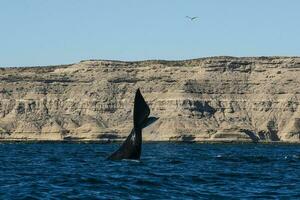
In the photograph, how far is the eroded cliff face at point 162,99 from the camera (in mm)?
158500

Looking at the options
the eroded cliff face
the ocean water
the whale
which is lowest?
the ocean water

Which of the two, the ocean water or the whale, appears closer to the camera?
the ocean water

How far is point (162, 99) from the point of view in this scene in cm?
16838

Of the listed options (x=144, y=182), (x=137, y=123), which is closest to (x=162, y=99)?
(x=137, y=123)

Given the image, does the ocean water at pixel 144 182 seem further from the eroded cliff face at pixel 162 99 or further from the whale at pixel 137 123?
the eroded cliff face at pixel 162 99

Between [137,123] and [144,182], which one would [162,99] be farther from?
[144,182]

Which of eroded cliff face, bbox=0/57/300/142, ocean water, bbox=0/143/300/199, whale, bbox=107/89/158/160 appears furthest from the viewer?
eroded cliff face, bbox=0/57/300/142

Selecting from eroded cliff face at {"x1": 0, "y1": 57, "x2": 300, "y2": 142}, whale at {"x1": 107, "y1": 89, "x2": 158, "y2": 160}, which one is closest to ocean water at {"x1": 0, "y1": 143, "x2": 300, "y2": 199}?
whale at {"x1": 107, "y1": 89, "x2": 158, "y2": 160}

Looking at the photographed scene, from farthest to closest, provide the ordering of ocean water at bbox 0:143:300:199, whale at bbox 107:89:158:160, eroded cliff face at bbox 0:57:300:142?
eroded cliff face at bbox 0:57:300:142 → whale at bbox 107:89:158:160 → ocean water at bbox 0:143:300:199

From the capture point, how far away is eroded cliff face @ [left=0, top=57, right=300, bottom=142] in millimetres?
158500

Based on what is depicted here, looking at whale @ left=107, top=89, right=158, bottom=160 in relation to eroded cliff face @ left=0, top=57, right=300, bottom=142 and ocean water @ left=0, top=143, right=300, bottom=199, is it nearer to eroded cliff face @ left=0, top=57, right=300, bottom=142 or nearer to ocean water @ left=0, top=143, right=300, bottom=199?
ocean water @ left=0, top=143, right=300, bottom=199

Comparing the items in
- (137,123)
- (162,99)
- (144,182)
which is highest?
(162,99)

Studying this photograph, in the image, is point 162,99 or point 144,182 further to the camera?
point 162,99

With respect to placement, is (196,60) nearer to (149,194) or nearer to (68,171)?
(68,171)
